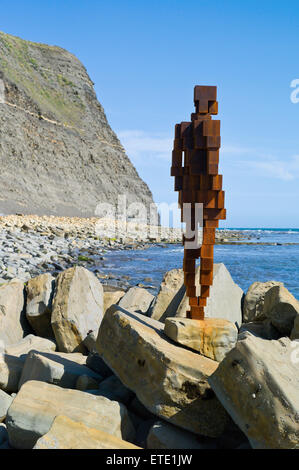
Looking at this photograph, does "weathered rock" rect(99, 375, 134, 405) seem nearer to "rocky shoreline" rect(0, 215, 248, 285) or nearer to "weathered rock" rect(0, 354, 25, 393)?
"weathered rock" rect(0, 354, 25, 393)

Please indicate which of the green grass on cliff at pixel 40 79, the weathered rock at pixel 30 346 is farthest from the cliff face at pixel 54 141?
the weathered rock at pixel 30 346

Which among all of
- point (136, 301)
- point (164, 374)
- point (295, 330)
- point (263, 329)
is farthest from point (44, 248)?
point (164, 374)

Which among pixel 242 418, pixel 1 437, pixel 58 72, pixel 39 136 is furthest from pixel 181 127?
pixel 58 72

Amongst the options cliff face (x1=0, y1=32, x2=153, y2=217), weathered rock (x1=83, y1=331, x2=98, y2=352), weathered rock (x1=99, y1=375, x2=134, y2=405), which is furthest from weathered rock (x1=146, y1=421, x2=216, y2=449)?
Result: cliff face (x1=0, y1=32, x2=153, y2=217)

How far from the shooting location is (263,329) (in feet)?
16.3

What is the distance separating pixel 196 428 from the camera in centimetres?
308

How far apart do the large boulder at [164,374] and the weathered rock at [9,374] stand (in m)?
1.29

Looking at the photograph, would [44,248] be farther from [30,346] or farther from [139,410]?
[139,410]

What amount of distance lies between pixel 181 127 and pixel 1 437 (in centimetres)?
324

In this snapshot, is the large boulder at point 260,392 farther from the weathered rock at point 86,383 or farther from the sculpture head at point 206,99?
the sculpture head at point 206,99

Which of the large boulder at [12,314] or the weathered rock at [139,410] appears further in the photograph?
the large boulder at [12,314]

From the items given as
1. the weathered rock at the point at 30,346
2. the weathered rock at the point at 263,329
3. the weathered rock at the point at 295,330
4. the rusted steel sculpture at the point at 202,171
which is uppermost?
the rusted steel sculpture at the point at 202,171

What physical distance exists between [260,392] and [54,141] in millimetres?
49490

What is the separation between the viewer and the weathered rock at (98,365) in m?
4.31
